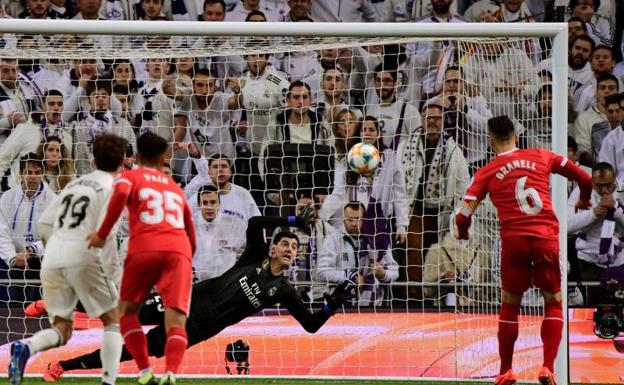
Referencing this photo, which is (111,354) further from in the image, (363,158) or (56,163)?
(56,163)

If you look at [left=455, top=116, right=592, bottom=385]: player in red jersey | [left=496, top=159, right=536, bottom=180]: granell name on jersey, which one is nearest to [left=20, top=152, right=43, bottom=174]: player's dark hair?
[left=455, top=116, right=592, bottom=385]: player in red jersey

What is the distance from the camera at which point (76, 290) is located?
7590mm

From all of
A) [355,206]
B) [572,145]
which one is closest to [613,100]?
[572,145]

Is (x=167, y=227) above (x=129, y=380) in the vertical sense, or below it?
above

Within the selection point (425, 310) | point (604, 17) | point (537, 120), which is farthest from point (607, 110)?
point (425, 310)

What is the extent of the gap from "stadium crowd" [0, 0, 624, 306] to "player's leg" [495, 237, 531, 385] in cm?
207

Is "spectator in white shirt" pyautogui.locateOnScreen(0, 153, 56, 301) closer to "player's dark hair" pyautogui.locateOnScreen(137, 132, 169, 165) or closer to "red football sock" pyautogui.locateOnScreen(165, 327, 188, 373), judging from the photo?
"player's dark hair" pyautogui.locateOnScreen(137, 132, 169, 165)

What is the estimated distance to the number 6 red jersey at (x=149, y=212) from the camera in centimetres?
733

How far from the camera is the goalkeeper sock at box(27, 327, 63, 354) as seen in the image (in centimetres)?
739

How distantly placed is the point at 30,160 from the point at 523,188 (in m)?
4.98

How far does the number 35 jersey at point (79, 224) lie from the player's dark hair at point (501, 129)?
284cm

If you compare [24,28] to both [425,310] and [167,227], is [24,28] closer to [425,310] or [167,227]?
[167,227]

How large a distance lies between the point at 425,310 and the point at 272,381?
161 centimetres

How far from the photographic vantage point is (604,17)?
1420cm
